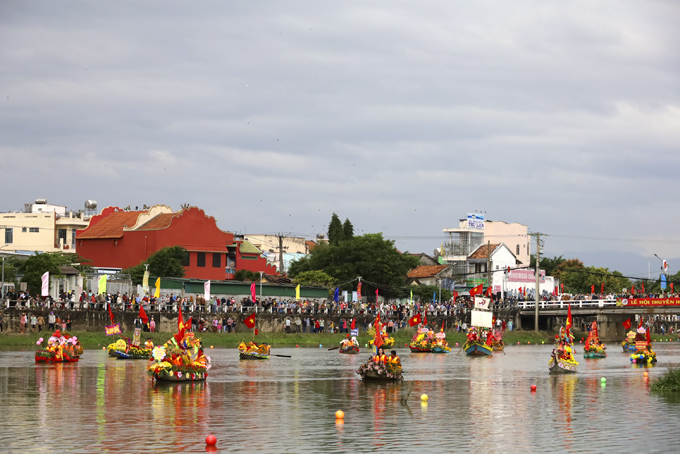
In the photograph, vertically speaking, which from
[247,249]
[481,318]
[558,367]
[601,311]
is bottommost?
[558,367]

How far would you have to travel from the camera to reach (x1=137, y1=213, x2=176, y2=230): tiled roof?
329 feet

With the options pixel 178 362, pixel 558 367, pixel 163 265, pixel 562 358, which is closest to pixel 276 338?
pixel 163 265

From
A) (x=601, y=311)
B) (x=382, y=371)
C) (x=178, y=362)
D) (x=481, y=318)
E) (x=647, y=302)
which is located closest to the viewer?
(x=178, y=362)

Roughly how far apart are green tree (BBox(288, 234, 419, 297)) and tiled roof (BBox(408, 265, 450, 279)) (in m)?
18.2

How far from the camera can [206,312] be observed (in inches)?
3147

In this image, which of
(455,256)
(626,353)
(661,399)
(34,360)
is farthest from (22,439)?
(455,256)

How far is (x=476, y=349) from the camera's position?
237 feet

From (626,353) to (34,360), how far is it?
51.3 metres

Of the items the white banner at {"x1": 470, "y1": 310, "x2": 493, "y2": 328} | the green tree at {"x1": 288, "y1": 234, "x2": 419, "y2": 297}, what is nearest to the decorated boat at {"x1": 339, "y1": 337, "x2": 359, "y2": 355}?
the white banner at {"x1": 470, "y1": 310, "x2": 493, "y2": 328}

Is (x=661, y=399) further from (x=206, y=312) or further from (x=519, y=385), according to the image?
(x=206, y=312)

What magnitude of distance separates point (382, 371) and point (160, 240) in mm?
60291

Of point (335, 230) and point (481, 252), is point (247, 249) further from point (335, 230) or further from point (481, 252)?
point (481, 252)

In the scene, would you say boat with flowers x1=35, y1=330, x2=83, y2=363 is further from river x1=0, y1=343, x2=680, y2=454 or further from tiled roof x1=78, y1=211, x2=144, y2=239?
tiled roof x1=78, y1=211, x2=144, y2=239

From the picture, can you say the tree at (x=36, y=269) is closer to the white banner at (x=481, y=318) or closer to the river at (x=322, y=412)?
the river at (x=322, y=412)
